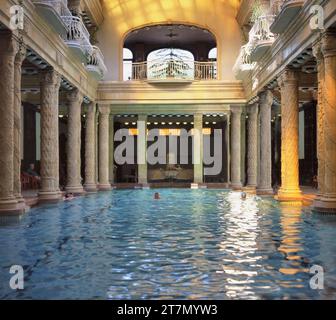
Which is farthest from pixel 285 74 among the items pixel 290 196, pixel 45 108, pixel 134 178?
pixel 134 178

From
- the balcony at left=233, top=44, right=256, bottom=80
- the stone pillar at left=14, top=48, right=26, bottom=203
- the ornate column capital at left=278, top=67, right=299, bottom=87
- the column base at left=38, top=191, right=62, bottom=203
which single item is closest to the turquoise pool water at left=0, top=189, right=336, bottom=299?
the stone pillar at left=14, top=48, right=26, bottom=203

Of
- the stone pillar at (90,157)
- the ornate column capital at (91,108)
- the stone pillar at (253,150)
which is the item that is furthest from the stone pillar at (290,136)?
the ornate column capital at (91,108)

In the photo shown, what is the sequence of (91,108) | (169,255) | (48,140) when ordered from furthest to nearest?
(91,108) < (48,140) < (169,255)

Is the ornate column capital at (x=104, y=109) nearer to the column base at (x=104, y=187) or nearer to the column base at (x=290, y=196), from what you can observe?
the column base at (x=104, y=187)

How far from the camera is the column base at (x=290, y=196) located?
16.5 m

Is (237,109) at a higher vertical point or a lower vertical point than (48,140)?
higher

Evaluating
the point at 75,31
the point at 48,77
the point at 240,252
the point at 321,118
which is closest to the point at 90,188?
the point at 75,31

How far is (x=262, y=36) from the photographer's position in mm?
18547

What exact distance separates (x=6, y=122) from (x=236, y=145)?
55.8 ft

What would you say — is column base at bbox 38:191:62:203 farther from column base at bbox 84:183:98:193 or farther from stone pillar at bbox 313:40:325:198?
stone pillar at bbox 313:40:325:198

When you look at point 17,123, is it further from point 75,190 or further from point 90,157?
point 90,157

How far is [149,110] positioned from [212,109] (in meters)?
3.43

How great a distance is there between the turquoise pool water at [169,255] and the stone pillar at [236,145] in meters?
14.4
